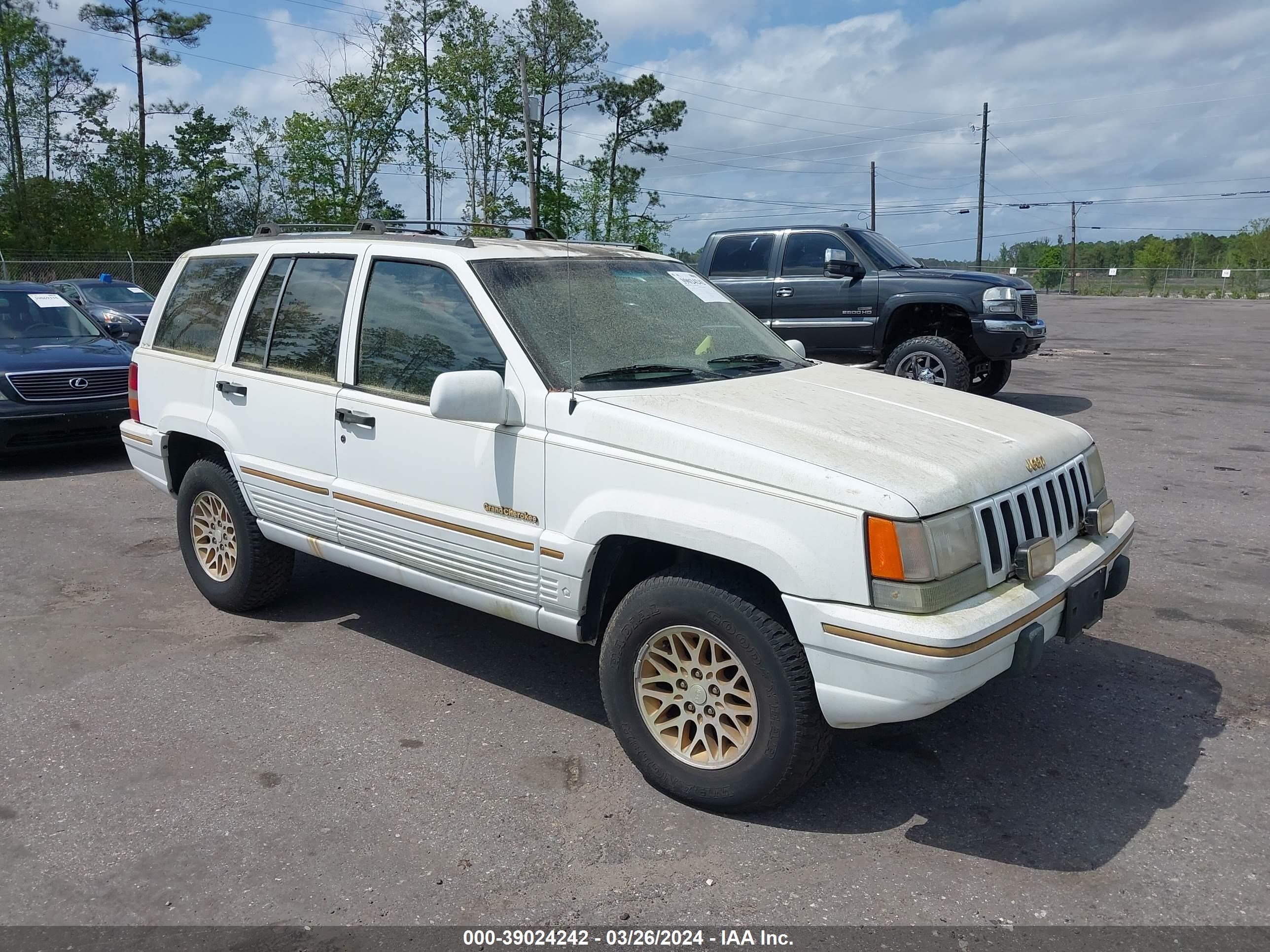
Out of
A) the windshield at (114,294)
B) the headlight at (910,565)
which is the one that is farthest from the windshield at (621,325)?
the windshield at (114,294)

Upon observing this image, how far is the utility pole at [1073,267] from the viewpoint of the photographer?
64188 mm

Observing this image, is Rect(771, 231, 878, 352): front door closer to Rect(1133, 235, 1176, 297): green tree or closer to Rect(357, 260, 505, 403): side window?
Rect(357, 260, 505, 403): side window

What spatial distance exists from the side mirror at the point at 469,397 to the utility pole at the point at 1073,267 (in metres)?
65.3

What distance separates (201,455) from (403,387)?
74.4 inches

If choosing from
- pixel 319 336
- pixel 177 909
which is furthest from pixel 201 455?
pixel 177 909

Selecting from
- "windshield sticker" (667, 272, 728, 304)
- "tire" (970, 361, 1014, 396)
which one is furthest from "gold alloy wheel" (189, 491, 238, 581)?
"tire" (970, 361, 1014, 396)

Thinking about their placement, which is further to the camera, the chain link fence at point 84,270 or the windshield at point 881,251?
the chain link fence at point 84,270

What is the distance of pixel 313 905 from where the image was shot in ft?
9.82

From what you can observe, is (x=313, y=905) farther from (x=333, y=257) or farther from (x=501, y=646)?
(x=333, y=257)

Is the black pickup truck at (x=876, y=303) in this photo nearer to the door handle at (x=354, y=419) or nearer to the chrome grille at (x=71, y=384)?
the chrome grille at (x=71, y=384)

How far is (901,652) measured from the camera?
9.77 ft

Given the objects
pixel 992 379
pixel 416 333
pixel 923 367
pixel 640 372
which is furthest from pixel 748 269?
pixel 640 372

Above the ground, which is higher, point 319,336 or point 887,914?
point 319,336

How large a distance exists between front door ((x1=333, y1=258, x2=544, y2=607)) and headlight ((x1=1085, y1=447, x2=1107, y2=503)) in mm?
2110
